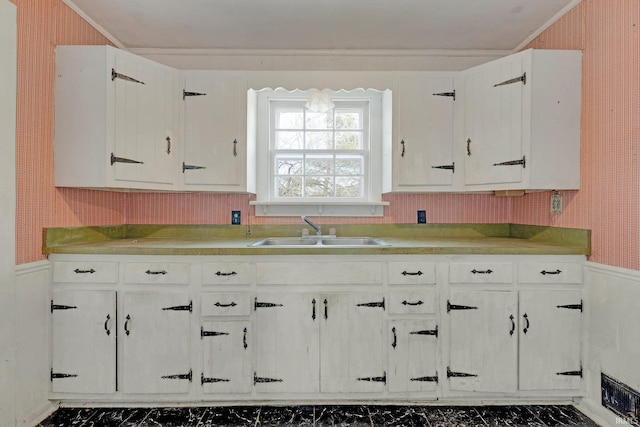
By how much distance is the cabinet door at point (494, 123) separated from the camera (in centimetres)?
228

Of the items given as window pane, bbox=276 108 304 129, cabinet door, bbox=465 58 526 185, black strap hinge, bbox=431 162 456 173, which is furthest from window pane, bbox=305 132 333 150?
cabinet door, bbox=465 58 526 185

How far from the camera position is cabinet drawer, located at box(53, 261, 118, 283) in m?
2.10

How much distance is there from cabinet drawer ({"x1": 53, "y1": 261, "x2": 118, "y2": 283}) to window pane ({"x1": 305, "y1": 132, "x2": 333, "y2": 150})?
1672 millimetres

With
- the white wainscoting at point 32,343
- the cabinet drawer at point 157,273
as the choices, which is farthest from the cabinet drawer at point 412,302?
the white wainscoting at point 32,343

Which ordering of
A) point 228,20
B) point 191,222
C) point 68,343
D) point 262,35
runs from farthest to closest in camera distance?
point 191,222 < point 262,35 < point 228,20 < point 68,343

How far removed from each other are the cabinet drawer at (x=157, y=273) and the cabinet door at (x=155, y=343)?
71 mm

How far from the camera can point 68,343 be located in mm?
2094

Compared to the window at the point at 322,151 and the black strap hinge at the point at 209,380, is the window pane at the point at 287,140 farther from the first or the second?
the black strap hinge at the point at 209,380

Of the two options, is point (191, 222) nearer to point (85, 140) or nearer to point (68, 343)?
point (85, 140)

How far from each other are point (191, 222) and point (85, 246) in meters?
0.82

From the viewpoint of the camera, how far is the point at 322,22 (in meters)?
2.46

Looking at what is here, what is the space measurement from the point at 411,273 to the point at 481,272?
1.38 ft

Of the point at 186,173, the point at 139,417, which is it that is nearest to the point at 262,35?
the point at 186,173

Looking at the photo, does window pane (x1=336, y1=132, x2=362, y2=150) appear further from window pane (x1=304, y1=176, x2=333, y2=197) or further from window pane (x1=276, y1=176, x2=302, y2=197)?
window pane (x1=276, y1=176, x2=302, y2=197)
